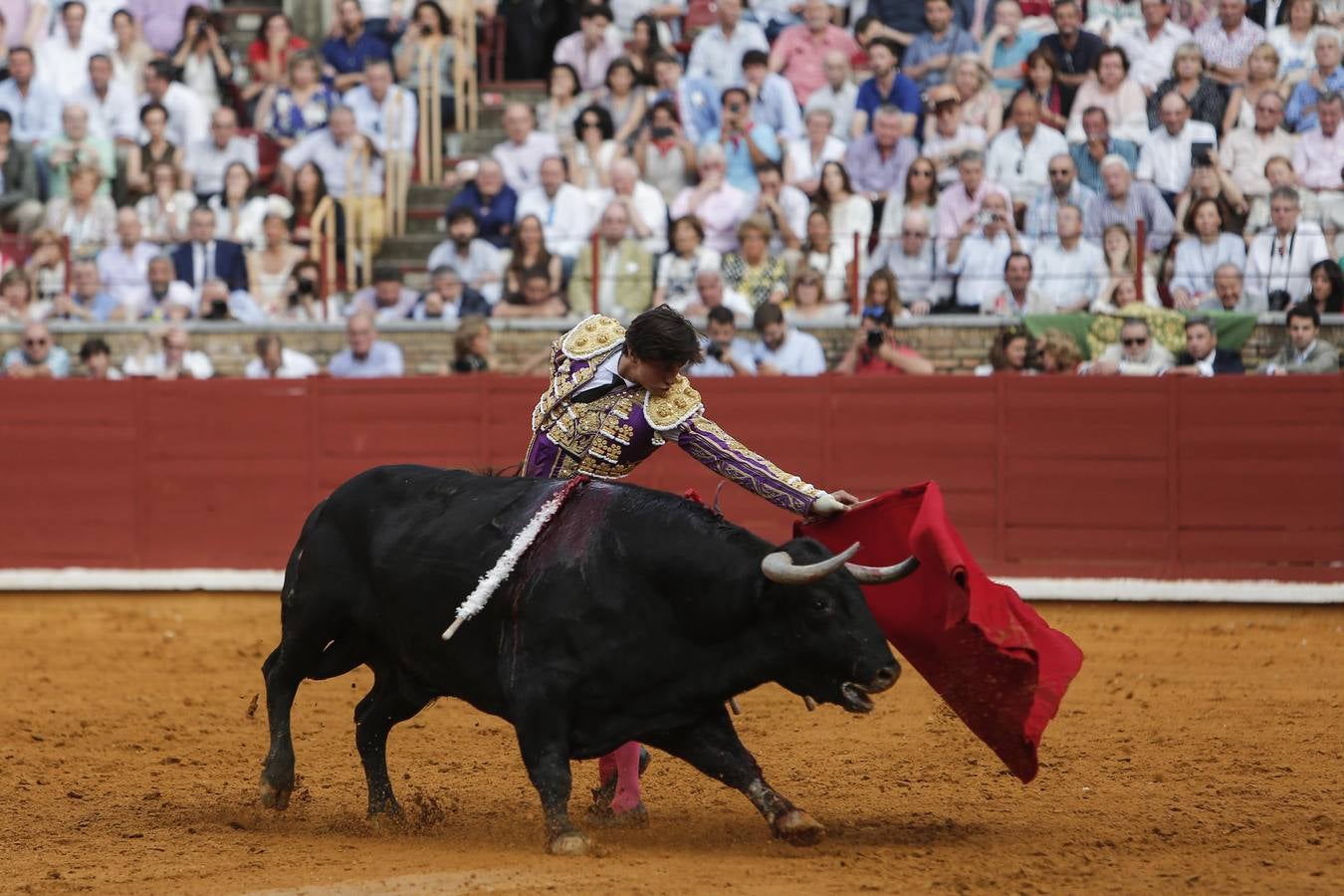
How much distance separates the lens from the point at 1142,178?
1001 centimetres

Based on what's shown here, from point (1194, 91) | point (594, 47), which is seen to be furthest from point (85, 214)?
point (1194, 91)

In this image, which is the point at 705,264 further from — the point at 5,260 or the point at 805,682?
the point at 805,682

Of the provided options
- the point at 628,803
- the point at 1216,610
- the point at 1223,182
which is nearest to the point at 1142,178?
the point at 1223,182

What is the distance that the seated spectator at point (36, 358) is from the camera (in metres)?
10.8

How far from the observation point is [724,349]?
9.85 metres

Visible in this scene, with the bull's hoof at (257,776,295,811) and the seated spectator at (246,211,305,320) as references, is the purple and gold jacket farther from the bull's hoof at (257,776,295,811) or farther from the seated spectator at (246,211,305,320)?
the seated spectator at (246,211,305,320)

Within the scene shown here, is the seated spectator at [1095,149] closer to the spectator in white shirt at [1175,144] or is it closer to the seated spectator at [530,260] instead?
the spectator in white shirt at [1175,144]

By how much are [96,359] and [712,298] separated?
3530mm

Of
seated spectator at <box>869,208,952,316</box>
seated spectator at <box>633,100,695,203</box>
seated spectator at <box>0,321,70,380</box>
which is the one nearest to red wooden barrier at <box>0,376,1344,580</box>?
seated spectator at <box>0,321,70,380</box>

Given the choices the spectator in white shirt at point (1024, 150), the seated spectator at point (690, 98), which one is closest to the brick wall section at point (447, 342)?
the spectator in white shirt at point (1024, 150)

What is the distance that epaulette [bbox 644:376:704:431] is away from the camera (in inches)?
186

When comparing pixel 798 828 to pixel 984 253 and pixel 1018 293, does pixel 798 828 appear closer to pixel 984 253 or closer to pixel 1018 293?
pixel 1018 293

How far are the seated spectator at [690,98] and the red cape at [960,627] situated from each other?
6741 mm

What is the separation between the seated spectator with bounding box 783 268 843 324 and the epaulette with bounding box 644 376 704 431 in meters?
5.44
